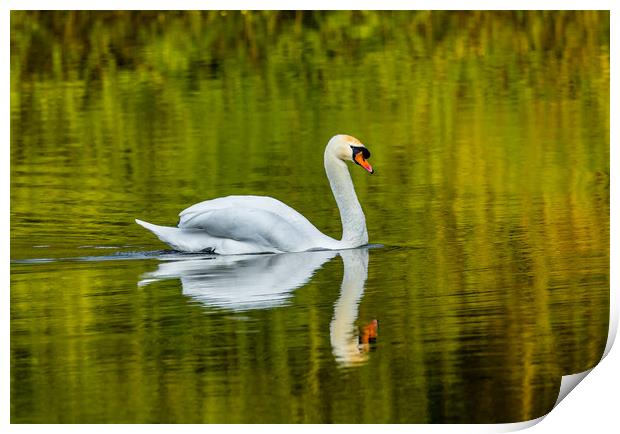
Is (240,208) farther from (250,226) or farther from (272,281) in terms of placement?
(272,281)

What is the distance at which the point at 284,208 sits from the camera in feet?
19.1

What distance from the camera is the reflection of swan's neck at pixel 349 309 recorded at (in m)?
4.77

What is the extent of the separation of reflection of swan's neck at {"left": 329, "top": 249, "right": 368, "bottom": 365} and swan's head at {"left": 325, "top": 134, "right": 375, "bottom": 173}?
29 centimetres

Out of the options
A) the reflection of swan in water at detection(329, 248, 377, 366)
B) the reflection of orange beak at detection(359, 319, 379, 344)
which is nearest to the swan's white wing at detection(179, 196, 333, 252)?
the reflection of swan in water at detection(329, 248, 377, 366)

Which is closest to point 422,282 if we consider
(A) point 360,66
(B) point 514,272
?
(B) point 514,272

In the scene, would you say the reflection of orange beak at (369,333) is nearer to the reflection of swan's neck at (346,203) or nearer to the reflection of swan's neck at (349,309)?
the reflection of swan's neck at (349,309)

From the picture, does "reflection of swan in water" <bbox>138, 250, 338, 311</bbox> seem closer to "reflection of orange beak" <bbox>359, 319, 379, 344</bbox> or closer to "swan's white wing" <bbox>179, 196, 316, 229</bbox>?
"swan's white wing" <bbox>179, 196, 316, 229</bbox>

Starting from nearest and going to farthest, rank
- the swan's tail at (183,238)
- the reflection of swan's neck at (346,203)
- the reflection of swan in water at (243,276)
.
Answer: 1. the reflection of swan in water at (243,276)
2. the swan's tail at (183,238)
3. the reflection of swan's neck at (346,203)

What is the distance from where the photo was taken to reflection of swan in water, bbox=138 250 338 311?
5.19 metres

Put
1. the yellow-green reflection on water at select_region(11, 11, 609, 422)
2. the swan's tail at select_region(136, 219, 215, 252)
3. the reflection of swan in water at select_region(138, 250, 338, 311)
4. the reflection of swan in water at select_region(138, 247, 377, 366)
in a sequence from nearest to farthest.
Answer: the yellow-green reflection on water at select_region(11, 11, 609, 422)
the reflection of swan in water at select_region(138, 247, 377, 366)
the reflection of swan in water at select_region(138, 250, 338, 311)
the swan's tail at select_region(136, 219, 215, 252)

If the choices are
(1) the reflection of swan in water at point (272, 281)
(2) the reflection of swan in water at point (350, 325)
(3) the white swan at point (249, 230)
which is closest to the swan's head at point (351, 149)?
(3) the white swan at point (249, 230)

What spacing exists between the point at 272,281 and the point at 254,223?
397mm

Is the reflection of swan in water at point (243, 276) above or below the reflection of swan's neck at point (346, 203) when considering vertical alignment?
below

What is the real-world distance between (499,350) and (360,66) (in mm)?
968
